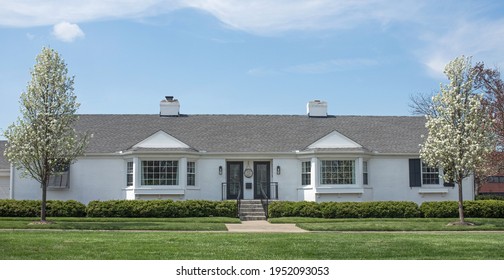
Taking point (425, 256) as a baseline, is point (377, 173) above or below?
above

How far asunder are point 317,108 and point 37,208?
15908mm

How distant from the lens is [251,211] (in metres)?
29.2

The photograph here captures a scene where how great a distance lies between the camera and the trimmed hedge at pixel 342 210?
1107 inches

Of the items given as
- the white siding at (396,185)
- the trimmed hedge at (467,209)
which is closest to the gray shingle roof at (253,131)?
the white siding at (396,185)

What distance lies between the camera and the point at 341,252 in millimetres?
14516

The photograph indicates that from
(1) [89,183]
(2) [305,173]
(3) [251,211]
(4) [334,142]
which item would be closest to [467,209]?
(4) [334,142]

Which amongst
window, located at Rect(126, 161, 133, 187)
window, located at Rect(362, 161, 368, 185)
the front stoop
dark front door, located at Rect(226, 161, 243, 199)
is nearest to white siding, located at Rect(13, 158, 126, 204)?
window, located at Rect(126, 161, 133, 187)

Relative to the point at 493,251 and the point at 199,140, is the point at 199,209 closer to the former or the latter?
the point at 199,140

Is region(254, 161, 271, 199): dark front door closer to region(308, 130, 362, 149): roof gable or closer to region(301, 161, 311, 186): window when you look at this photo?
region(301, 161, 311, 186): window

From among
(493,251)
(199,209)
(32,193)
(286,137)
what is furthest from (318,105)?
(493,251)

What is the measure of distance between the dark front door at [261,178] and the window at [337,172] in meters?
2.80

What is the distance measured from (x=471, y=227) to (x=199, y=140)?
1457 cm

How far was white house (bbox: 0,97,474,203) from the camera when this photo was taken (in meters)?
30.1

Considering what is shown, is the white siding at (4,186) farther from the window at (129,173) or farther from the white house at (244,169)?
the window at (129,173)
